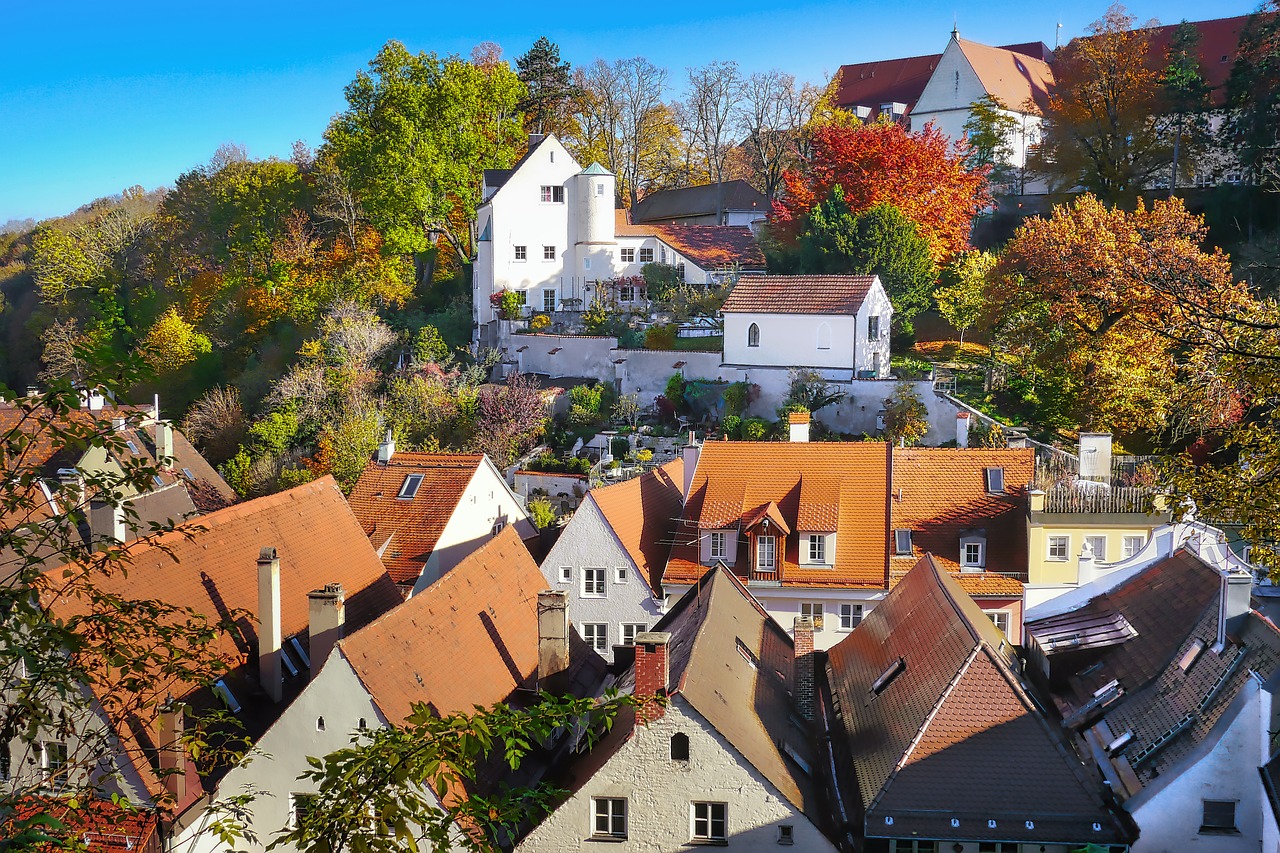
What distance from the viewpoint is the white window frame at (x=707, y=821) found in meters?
15.4

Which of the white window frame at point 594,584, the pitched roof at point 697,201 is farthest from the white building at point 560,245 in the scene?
the white window frame at point 594,584

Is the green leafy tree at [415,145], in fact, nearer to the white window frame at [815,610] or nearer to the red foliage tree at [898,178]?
the red foliage tree at [898,178]

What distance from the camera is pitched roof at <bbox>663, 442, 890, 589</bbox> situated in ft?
86.5

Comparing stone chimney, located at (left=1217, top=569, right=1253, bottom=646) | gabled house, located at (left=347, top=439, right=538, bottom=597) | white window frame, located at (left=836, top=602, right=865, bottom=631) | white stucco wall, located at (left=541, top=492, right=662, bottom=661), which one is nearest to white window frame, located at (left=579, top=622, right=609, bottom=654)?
white stucco wall, located at (left=541, top=492, right=662, bottom=661)

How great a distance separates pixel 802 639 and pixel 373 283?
1412 inches

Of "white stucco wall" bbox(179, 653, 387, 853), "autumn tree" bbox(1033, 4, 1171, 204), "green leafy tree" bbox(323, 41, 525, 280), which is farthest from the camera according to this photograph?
A: "green leafy tree" bbox(323, 41, 525, 280)

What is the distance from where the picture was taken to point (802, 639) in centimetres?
2059

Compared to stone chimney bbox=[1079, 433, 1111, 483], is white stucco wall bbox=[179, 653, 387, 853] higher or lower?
lower

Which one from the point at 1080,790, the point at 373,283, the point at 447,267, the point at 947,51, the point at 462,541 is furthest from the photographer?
the point at 947,51

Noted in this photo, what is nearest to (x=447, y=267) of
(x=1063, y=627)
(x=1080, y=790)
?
(x=1063, y=627)

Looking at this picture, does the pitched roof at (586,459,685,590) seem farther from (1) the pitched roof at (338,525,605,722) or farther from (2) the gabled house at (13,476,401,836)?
(2) the gabled house at (13,476,401,836)

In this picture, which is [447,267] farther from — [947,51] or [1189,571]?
[1189,571]

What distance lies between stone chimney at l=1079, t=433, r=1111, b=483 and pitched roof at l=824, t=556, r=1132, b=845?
11.2m

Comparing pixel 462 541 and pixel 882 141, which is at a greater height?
pixel 882 141
